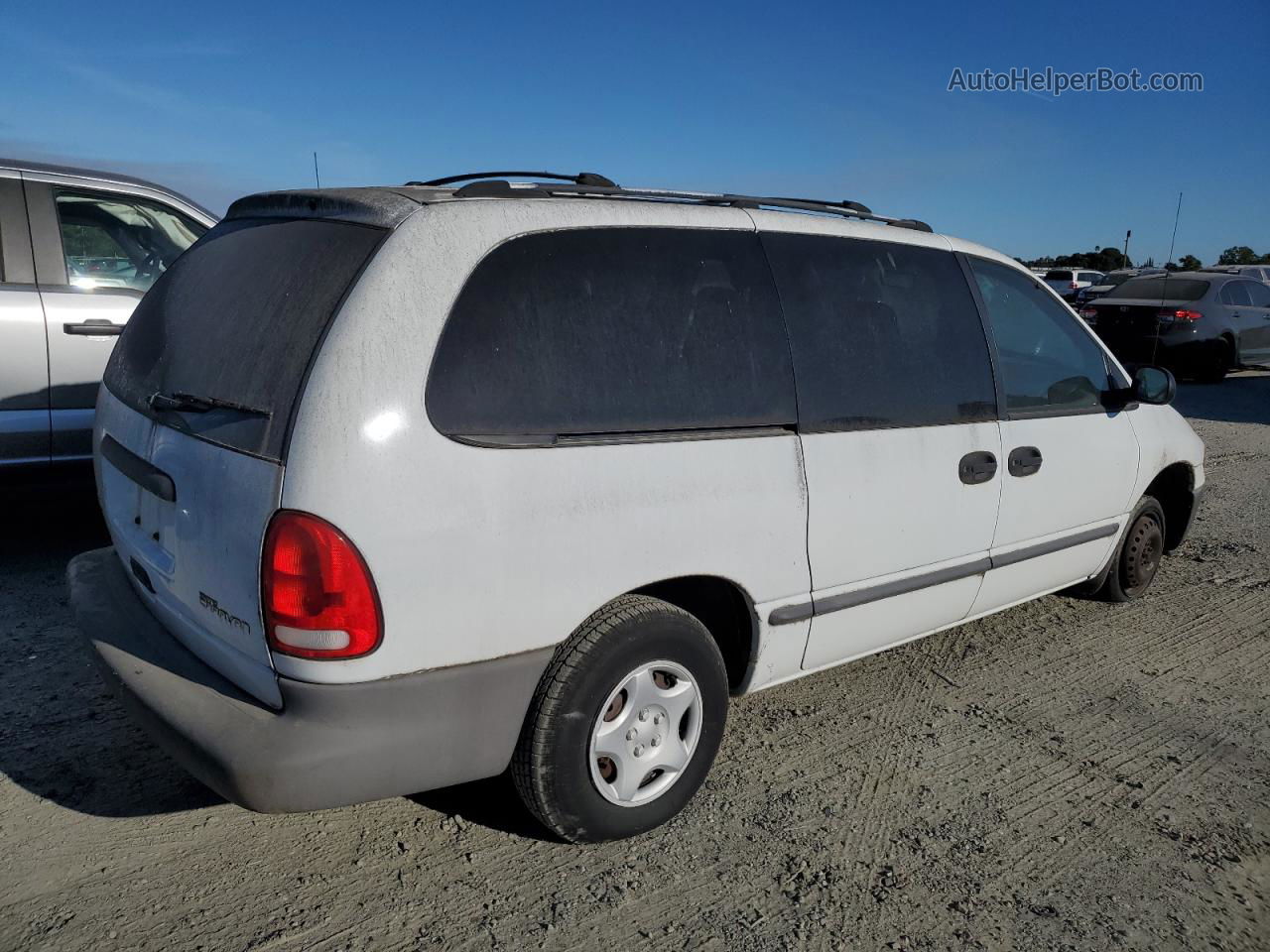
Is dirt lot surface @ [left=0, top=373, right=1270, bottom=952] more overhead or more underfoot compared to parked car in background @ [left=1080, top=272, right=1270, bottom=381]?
more underfoot

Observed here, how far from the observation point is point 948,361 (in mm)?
3500

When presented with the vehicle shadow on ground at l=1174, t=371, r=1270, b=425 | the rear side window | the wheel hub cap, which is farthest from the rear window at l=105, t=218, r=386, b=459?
the vehicle shadow on ground at l=1174, t=371, r=1270, b=425

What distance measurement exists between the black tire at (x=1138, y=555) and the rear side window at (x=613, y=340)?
2.54 meters

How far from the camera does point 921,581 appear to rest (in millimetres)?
3393

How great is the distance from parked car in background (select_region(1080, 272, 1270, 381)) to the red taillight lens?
13.8m

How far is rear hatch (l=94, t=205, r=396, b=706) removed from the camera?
2.27 meters

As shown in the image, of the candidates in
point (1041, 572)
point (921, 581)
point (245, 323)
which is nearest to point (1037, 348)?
point (1041, 572)

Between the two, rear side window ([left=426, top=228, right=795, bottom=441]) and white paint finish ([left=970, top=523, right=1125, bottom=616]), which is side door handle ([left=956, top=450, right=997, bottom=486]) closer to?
white paint finish ([left=970, top=523, right=1125, bottom=616])

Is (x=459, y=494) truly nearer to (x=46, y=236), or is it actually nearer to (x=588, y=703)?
(x=588, y=703)

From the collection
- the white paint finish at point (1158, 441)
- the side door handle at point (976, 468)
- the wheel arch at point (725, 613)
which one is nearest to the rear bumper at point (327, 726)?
the wheel arch at point (725, 613)

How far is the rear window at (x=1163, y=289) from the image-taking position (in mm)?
14500

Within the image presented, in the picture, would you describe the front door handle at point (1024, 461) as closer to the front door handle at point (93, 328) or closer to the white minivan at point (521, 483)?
the white minivan at point (521, 483)

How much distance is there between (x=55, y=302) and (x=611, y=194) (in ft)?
10.6

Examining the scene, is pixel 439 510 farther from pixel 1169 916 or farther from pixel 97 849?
pixel 1169 916
